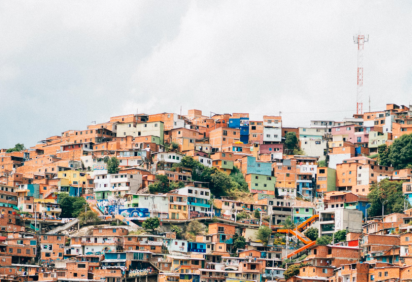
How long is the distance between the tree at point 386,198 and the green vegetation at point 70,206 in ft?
75.6

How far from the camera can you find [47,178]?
8044 centimetres

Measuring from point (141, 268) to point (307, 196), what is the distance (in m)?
21.2

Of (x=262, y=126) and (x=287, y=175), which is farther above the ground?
(x=262, y=126)

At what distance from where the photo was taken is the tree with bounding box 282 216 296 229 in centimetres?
7212

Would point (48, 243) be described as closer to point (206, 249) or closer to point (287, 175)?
point (206, 249)

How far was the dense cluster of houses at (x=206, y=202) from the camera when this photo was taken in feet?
207

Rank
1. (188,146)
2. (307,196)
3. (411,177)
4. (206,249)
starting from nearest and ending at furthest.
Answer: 1. (206,249)
2. (411,177)
3. (307,196)
4. (188,146)

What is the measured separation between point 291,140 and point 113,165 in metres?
19.0

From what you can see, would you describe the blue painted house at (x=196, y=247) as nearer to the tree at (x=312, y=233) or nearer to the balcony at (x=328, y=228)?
the tree at (x=312, y=233)

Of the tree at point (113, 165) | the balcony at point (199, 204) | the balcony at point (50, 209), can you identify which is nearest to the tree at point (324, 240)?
the balcony at point (199, 204)

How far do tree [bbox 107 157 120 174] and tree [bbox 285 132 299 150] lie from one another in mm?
17890

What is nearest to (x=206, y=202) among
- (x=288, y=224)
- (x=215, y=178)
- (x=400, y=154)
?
(x=215, y=178)

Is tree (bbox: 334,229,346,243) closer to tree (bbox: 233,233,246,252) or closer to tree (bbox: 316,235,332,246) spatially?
tree (bbox: 316,235,332,246)

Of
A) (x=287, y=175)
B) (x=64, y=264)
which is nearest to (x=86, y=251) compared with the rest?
(x=64, y=264)
